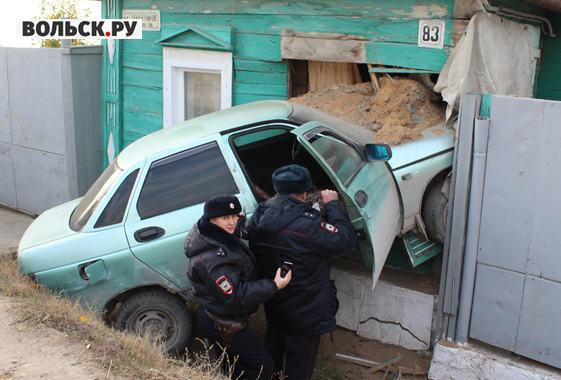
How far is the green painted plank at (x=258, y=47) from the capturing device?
235 inches

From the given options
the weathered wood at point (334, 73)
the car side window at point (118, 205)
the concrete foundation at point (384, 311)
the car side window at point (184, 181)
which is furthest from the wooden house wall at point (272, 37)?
the car side window at point (118, 205)

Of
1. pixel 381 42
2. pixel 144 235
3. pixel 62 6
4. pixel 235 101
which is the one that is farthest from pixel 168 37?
pixel 62 6

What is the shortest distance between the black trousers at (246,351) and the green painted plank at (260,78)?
342 centimetres

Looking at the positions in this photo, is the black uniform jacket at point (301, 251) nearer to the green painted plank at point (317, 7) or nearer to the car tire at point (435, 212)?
the car tire at point (435, 212)

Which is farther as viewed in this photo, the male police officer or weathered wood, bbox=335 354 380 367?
weathered wood, bbox=335 354 380 367

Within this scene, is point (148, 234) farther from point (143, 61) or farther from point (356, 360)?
point (143, 61)

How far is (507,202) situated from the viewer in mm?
3834

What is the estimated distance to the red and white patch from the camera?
3.11 metres

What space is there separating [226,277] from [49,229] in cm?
185

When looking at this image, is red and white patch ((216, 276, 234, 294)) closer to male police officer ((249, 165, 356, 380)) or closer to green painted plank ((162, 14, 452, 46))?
male police officer ((249, 165, 356, 380))

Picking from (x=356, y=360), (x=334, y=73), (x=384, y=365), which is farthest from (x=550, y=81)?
(x=356, y=360)

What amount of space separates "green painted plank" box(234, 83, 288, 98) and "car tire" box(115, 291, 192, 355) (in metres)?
3.08

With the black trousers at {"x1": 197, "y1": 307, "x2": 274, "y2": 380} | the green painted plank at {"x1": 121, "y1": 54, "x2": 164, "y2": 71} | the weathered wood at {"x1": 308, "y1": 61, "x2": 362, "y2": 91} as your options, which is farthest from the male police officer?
the green painted plank at {"x1": 121, "y1": 54, "x2": 164, "y2": 71}

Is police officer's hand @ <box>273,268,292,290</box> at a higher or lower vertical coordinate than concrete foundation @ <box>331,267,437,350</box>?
higher
